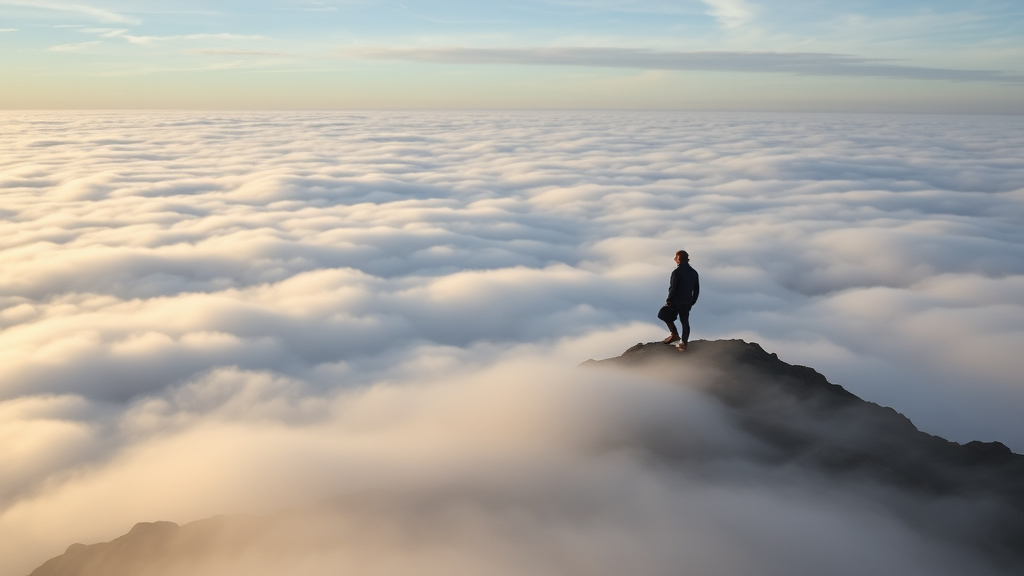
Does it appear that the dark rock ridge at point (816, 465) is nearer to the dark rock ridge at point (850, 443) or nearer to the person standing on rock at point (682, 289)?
the dark rock ridge at point (850, 443)

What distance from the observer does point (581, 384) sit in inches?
695

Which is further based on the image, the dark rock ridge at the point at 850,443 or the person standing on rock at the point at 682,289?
the person standing on rock at the point at 682,289

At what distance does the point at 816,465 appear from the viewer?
43.7 ft

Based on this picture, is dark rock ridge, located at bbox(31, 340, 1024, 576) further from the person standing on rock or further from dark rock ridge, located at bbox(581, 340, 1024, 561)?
the person standing on rock

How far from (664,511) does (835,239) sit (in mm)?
106088

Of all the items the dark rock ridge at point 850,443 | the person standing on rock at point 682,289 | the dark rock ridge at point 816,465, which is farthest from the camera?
the person standing on rock at point 682,289

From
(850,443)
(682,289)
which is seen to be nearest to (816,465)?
(850,443)

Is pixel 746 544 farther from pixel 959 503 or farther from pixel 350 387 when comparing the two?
pixel 350 387

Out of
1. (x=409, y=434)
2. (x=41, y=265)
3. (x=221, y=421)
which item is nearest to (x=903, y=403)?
(x=409, y=434)

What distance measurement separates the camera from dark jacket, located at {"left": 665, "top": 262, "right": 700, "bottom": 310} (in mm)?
14578

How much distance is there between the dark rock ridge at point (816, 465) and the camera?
11602 millimetres

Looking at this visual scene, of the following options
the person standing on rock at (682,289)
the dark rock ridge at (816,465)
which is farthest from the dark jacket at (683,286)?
the dark rock ridge at (816,465)

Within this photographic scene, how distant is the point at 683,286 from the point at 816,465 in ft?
14.7

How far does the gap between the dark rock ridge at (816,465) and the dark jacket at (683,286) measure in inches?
77.7
